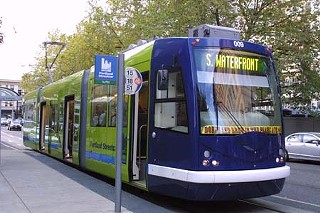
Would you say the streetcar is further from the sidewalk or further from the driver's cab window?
the driver's cab window

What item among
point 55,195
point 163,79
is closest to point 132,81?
point 163,79

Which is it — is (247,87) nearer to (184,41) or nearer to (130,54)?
(184,41)

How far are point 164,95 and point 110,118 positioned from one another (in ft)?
9.10

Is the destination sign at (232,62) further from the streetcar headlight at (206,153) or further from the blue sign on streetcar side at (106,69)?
the blue sign on streetcar side at (106,69)

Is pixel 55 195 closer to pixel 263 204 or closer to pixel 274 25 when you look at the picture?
pixel 263 204

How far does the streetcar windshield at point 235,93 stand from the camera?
26.1ft

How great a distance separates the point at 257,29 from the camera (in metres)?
24.1

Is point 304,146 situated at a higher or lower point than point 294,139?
lower

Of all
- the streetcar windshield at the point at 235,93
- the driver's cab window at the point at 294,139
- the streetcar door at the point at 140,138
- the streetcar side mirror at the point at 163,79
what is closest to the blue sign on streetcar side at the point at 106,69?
the streetcar side mirror at the point at 163,79

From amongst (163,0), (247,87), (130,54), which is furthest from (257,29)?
(247,87)

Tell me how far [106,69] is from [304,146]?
1410 cm

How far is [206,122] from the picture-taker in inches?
310

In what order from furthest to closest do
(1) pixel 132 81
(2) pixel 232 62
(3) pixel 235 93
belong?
(2) pixel 232 62
(3) pixel 235 93
(1) pixel 132 81

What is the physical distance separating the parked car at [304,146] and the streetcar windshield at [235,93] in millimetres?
10958
